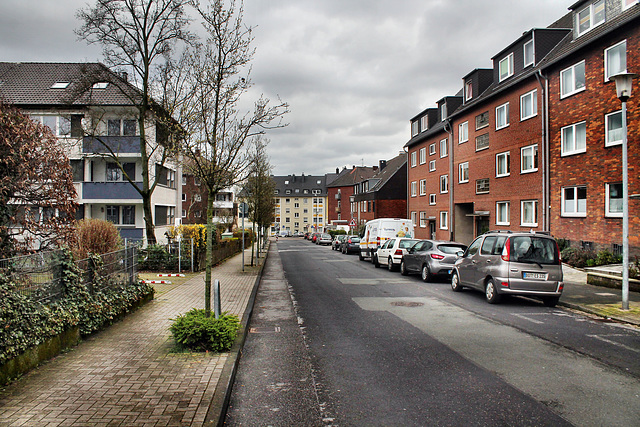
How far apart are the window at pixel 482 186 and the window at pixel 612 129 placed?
10.4m

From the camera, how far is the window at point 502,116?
2529cm

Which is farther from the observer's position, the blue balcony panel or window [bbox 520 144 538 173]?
the blue balcony panel

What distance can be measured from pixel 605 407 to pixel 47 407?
5.31 meters

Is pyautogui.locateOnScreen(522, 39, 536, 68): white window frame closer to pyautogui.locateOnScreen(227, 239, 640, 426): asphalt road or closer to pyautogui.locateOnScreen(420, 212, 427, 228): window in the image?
pyautogui.locateOnScreen(420, 212, 427, 228): window

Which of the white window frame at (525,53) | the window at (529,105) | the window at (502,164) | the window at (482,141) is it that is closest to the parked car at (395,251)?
the window at (502,164)

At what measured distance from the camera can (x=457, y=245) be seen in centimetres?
1609

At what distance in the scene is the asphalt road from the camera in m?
4.39

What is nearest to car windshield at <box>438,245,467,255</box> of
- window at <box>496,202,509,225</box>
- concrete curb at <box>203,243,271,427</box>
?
concrete curb at <box>203,243,271,427</box>

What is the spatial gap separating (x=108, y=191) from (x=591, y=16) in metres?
27.0

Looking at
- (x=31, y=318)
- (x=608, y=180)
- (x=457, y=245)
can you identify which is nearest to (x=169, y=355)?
(x=31, y=318)

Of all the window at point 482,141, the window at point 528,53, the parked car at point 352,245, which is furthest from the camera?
the parked car at point 352,245

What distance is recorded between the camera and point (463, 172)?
31.1 meters

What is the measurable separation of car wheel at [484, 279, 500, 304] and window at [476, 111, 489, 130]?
18.8 m

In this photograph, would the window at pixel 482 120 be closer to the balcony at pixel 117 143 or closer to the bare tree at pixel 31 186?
the balcony at pixel 117 143
